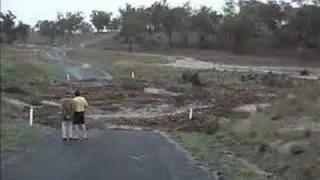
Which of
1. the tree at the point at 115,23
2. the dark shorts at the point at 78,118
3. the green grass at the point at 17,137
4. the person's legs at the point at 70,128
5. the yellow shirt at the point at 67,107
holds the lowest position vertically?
the green grass at the point at 17,137

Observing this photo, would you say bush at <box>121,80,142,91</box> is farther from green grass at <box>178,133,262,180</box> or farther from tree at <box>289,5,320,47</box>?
tree at <box>289,5,320,47</box>

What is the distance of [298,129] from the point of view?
21.7 meters

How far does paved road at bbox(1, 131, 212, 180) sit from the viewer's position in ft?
48.2

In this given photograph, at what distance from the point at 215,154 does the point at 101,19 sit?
5606 inches

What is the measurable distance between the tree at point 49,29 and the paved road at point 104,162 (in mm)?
135915

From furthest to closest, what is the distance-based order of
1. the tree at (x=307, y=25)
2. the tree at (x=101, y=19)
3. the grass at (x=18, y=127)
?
the tree at (x=101, y=19) → the tree at (x=307, y=25) → the grass at (x=18, y=127)

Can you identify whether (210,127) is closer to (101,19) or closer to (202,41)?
(202,41)

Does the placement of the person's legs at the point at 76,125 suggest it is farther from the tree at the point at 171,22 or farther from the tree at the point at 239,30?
the tree at the point at 171,22

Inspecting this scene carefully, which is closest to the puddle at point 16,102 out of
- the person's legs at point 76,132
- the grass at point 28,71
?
the person's legs at point 76,132

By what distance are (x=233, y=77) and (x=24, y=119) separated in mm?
32621

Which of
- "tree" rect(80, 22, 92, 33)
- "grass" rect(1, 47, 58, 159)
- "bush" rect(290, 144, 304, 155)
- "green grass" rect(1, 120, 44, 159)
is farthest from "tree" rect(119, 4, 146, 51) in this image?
"bush" rect(290, 144, 304, 155)

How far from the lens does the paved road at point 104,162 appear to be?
14.7m

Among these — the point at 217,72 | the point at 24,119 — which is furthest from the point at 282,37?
the point at 24,119

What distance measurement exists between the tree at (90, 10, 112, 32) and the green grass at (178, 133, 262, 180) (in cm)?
13538
